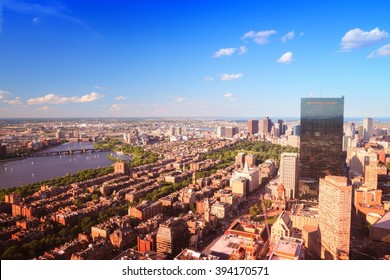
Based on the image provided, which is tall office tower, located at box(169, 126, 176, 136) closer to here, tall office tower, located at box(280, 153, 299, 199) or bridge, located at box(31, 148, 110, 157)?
bridge, located at box(31, 148, 110, 157)

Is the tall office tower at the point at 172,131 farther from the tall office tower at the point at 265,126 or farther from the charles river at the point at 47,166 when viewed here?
the tall office tower at the point at 265,126

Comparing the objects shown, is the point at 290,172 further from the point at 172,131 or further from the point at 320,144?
the point at 172,131

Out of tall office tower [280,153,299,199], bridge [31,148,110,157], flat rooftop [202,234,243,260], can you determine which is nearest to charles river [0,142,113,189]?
bridge [31,148,110,157]

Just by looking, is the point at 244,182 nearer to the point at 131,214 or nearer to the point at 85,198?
the point at 131,214

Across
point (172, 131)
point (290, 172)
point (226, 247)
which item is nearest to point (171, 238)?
point (226, 247)

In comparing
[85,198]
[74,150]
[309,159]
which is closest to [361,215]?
[309,159]
